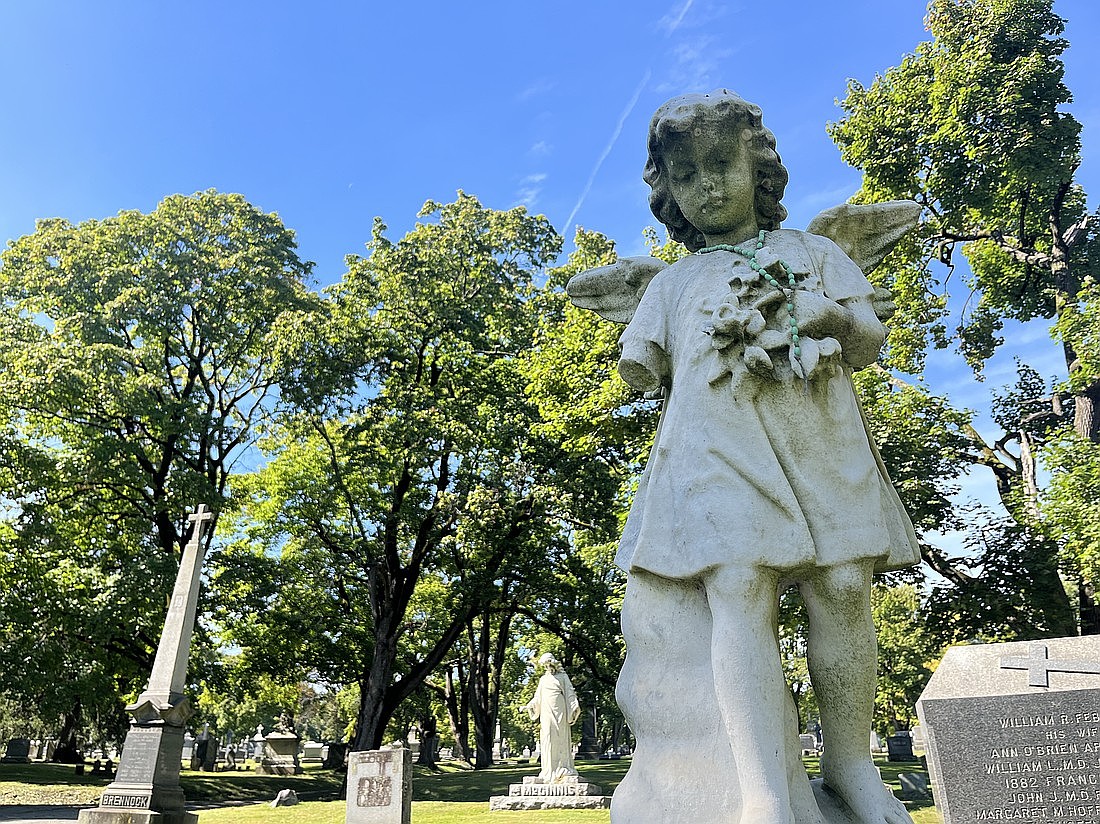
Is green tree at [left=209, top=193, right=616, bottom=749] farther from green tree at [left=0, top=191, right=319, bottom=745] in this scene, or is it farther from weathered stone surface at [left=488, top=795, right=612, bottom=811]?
weathered stone surface at [left=488, top=795, right=612, bottom=811]

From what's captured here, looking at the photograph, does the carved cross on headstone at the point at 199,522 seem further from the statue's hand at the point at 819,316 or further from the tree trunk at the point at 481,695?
the tree trunk at the point at 481,695

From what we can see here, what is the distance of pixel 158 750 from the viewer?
575 inches

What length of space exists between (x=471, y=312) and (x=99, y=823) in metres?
14.9

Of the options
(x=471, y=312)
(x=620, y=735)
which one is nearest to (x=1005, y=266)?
(x=471, y=312)

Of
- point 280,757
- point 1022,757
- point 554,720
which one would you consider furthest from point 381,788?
point 280,757

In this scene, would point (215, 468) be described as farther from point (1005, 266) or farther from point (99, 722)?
point (1005, 266)

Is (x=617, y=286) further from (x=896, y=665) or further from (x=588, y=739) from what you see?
(x=588, y=739)

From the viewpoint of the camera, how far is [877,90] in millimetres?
20156

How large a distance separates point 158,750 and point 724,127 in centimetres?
1505

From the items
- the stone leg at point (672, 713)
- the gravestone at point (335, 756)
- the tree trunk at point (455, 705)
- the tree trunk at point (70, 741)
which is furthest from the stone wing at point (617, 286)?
the gravestone at point (335, 756)

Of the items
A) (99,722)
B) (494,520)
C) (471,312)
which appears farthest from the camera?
(99,722)

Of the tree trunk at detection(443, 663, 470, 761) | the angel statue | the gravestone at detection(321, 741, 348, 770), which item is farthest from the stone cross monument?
the gravestone at detection(321, 741, 348, 770)

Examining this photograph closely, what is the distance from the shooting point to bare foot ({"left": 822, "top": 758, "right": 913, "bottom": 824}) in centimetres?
268

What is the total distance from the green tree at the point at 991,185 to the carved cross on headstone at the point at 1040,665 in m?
11.6
